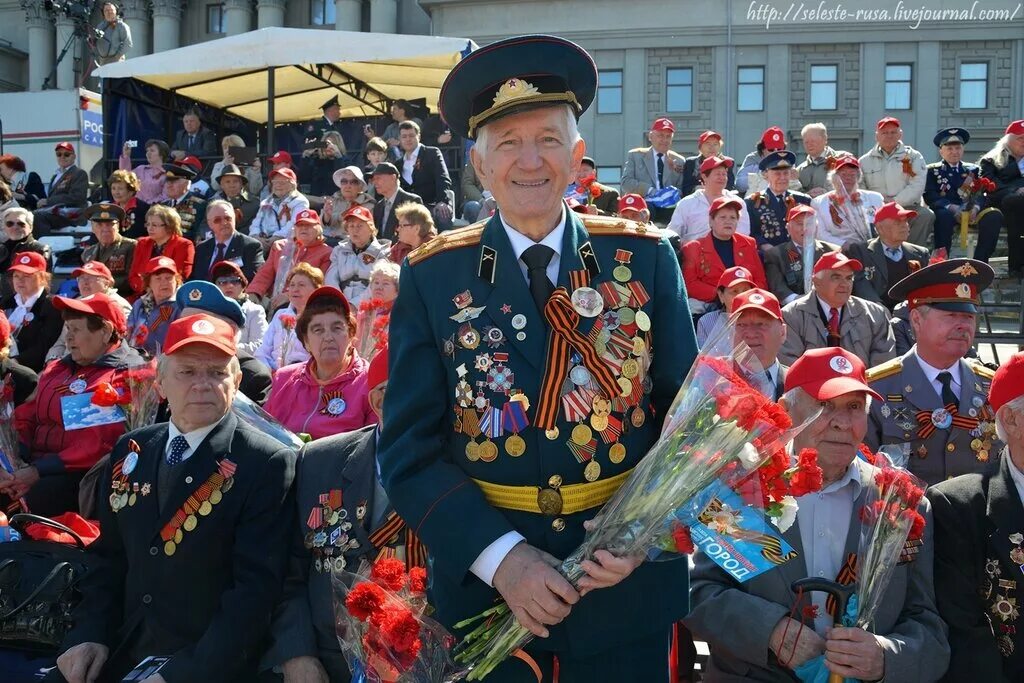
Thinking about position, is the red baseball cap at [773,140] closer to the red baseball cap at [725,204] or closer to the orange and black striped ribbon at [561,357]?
the red baseball cap at [725,204]

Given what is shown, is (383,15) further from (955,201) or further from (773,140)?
(955,201)

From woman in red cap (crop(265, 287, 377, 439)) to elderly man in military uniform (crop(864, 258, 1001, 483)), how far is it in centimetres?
262

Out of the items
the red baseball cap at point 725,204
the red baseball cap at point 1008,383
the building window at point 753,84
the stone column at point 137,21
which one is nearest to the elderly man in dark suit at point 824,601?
the red baseball cap at point 1008,383

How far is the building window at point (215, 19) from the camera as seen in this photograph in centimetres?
4750

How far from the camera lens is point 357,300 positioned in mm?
8688

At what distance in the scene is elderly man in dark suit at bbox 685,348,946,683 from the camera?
3.22 m

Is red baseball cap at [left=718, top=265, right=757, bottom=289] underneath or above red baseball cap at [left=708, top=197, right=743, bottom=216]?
underneath

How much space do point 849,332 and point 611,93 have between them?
1247 inches

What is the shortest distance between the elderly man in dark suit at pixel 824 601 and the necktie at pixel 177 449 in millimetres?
1948

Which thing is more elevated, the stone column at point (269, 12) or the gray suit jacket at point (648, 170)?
the stone column at point (269, 12)

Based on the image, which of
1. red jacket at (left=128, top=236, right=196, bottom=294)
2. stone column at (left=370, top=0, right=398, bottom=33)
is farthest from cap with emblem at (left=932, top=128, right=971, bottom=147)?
stone column at (left=370, top=0, right=398, bottom=33)

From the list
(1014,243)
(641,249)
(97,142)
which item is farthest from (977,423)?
(97,142)

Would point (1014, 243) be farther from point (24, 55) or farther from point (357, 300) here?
point (24, 55)

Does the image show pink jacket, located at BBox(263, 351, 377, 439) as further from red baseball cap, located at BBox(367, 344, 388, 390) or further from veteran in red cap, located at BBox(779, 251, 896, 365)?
veteran in red cap, located at BBox(779, 251, 896, 365)
